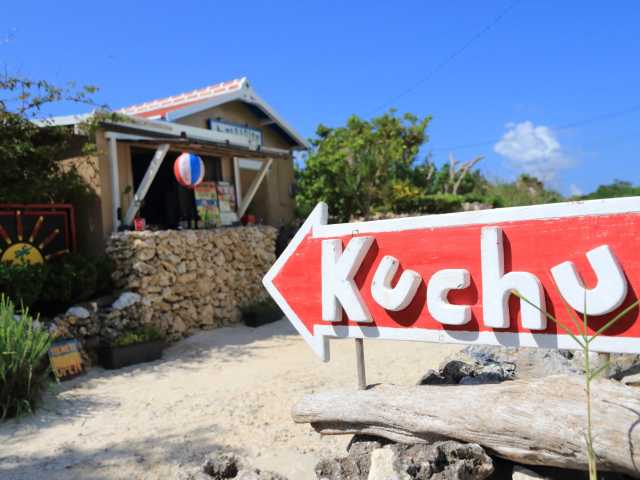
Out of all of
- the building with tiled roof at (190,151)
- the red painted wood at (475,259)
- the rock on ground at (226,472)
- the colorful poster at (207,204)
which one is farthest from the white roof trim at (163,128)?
the rock on ground at (226,472)

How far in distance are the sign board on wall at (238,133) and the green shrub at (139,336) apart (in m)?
4.67

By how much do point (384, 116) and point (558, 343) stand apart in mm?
20050

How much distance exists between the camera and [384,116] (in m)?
21.1

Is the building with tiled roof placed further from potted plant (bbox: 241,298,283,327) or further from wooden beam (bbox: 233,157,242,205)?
potted plant (bbox: 241,298,283,327)

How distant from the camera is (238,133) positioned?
11641 millimetres

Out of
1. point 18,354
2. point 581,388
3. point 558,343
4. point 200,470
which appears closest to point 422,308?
point 558,343

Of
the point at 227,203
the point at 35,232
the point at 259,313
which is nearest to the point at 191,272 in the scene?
the point at 259,313

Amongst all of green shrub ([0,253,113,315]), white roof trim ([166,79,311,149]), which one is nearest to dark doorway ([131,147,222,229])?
white roof trim ([166,79,311,149])

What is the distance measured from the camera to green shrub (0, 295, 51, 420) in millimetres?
4434

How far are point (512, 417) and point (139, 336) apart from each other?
5714 mm

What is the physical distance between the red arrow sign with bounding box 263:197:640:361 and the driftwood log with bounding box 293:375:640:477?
240 mm

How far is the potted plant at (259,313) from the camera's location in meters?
8.76

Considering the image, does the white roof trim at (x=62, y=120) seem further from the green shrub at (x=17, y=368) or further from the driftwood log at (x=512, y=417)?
the driftwood log at (x=512, y=417)

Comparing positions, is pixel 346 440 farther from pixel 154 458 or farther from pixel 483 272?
pixel 483 272
